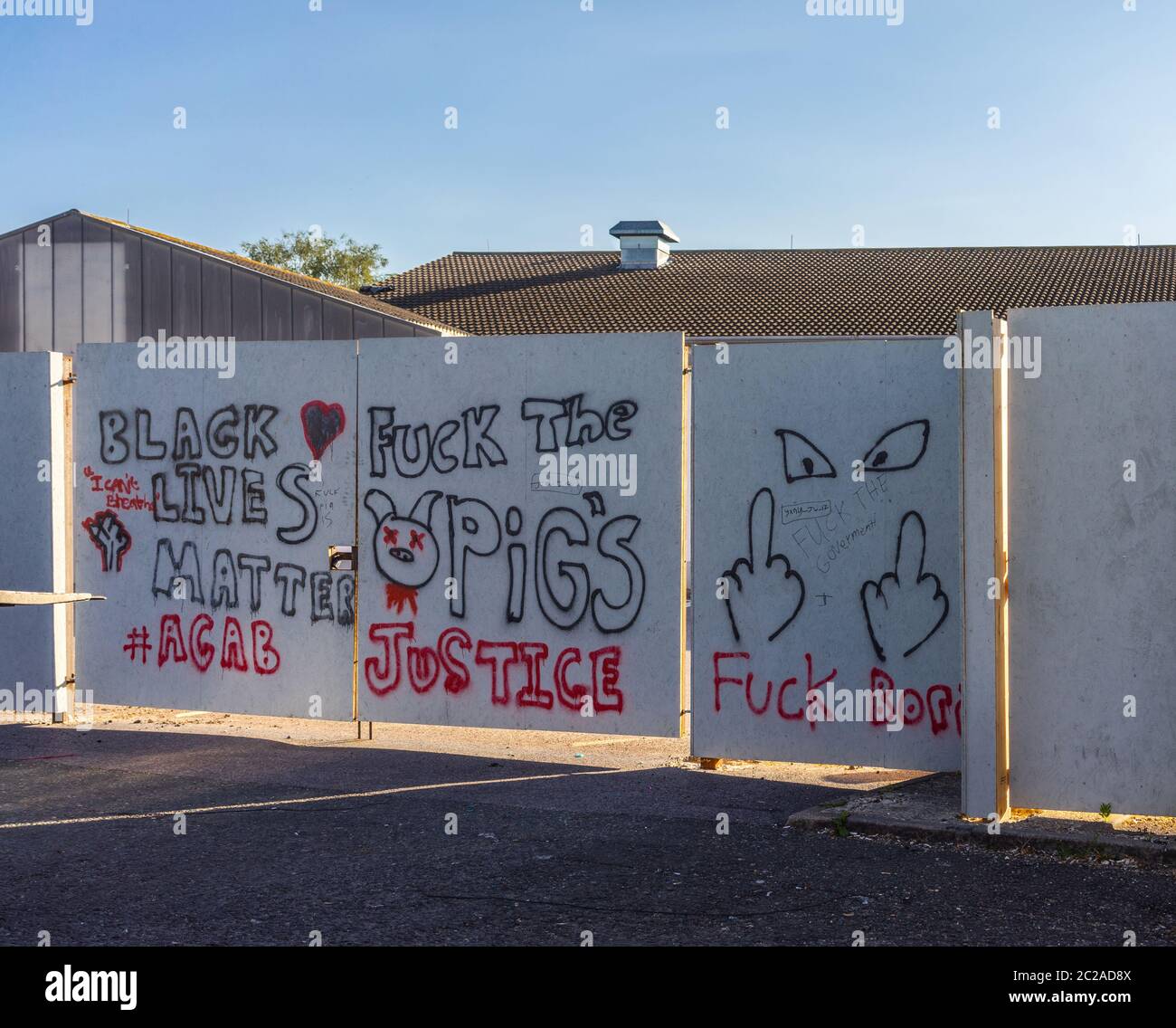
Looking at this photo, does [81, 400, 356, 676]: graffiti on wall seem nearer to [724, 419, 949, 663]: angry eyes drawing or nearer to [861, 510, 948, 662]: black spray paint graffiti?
[724, 419, 949, 663]: angry eyes drawing

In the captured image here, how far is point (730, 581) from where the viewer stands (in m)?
7.18

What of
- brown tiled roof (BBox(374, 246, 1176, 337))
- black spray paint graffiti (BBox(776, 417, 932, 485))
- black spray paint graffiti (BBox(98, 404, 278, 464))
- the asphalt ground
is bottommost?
the asphalt ground

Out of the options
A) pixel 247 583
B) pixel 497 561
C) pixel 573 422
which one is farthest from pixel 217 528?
pixel 573 422

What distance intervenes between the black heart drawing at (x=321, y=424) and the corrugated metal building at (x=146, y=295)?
1097 cm

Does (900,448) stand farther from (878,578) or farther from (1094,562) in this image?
(1094,562)

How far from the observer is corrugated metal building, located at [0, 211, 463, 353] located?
19438 mm

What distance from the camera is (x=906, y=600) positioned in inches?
272

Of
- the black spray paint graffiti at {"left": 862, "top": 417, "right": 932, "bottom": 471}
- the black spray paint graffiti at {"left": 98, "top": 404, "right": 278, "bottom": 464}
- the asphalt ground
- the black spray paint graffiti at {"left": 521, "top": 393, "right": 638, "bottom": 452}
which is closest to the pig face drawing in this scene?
the black spray paint graffiti at {"left": 521, "top": 393, "right": 638, "bottom": 452}

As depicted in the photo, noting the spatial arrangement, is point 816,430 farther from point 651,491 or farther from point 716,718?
point 716,718

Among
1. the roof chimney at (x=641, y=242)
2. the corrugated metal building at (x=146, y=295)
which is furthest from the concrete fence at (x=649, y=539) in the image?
the roof chimney at (x=641, y=242)

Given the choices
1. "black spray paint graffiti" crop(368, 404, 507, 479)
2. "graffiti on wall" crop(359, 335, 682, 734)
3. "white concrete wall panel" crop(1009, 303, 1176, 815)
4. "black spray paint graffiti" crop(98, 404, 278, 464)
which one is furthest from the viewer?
"black spray paint graffiti" crop(98, 404, 278, 464)

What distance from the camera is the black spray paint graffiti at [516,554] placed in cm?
761

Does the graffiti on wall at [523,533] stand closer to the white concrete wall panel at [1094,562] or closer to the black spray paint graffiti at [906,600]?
the black spray paint graffiti at [906,600]

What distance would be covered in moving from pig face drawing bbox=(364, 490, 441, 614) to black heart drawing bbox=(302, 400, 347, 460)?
1.37 ft
